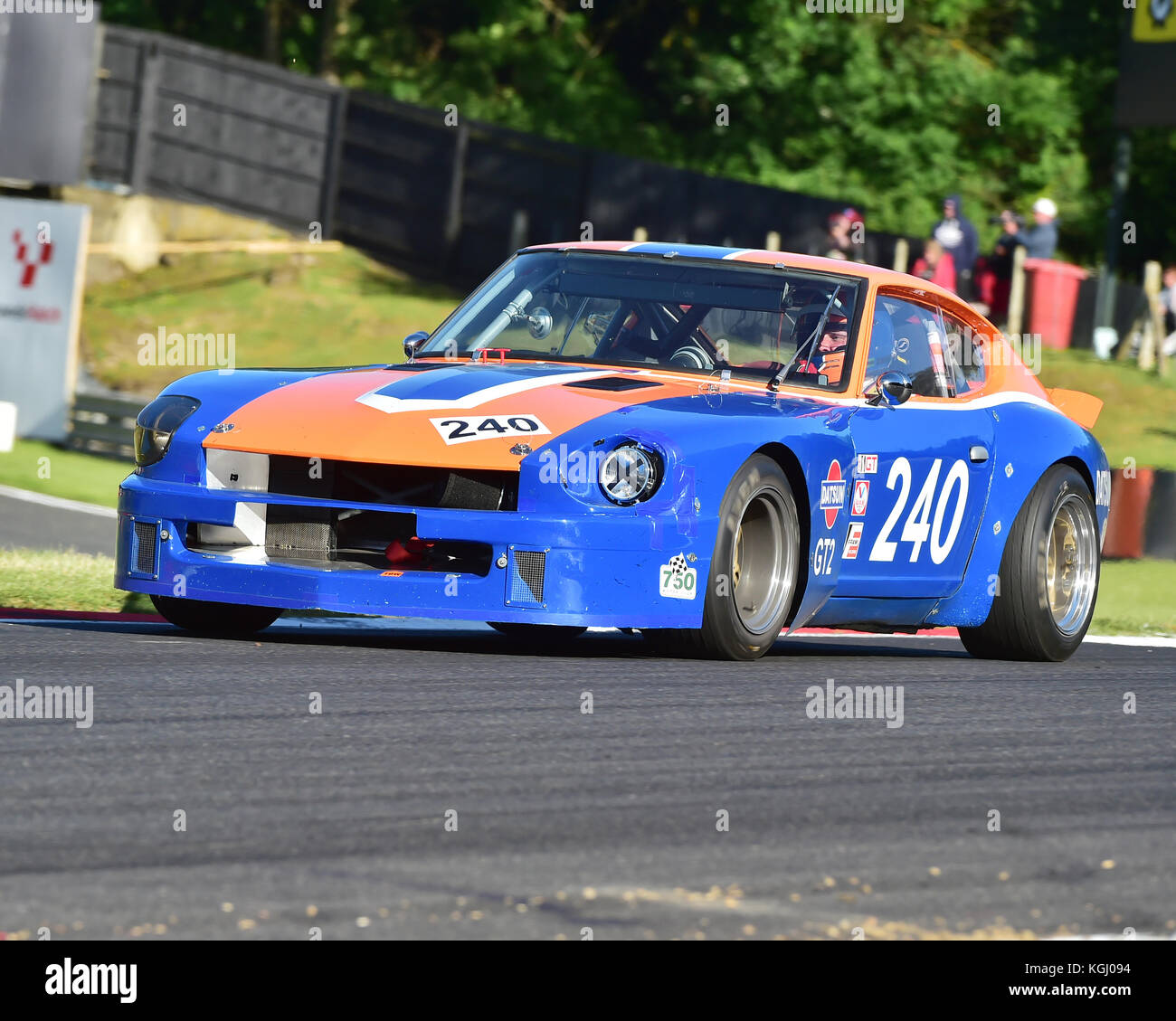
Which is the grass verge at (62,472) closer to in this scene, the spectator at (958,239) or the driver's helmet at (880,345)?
the spectator at (958,239)

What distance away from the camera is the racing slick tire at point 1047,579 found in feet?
28.3

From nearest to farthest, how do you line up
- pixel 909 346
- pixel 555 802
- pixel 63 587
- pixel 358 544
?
pixel 555 802 → pixel 358 544 → pixel 909 346 → pixel 63 587

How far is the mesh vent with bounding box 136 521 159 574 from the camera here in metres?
7.25

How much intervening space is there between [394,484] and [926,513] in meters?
2.15

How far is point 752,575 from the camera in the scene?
7.32 metres

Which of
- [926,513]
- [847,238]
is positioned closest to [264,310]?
[847,238]

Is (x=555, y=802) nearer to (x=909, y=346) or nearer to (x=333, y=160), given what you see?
(x=909, y=346)

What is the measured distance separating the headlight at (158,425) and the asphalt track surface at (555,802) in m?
0.65

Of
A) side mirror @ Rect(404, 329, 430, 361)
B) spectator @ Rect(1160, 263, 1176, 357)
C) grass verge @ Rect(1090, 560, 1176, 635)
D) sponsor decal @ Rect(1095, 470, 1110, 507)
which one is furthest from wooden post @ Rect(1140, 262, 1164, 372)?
side mirror @ Rect(404, 329, 430, 361)

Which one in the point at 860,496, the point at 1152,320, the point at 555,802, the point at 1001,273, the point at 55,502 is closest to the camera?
the point at 555,802

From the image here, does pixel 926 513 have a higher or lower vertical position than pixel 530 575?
higher

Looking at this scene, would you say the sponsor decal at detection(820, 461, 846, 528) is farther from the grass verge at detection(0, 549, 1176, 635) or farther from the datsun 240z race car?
the grass verge at detection(0, 549, 1176, 635)

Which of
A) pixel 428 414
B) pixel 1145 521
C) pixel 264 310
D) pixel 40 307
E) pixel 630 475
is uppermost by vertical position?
pixel 428 414
